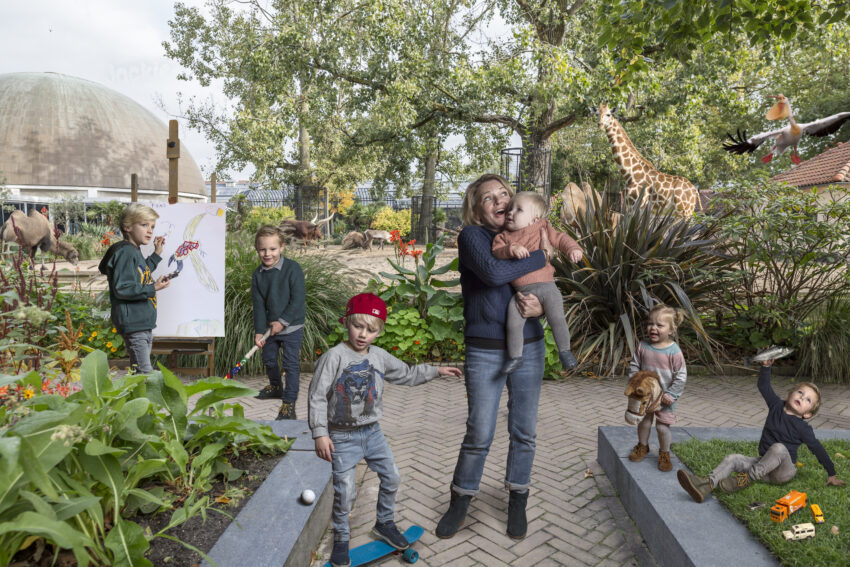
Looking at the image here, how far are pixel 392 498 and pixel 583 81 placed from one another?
10123 mm

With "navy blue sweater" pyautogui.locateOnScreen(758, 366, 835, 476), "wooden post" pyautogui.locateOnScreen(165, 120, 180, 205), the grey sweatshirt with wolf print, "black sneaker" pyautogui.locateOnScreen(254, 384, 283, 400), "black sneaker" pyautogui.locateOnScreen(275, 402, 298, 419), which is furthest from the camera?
"wooden post" pyautogui.locateOnScreen(165, 120, 180, 205)

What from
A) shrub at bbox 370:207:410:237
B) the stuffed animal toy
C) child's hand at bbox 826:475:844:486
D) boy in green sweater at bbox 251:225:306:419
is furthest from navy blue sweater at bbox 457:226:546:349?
shrub at bbox 370:207:410:237

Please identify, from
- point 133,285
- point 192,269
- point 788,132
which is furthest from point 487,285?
point 788,132

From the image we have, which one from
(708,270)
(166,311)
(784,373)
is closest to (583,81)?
(708,270)

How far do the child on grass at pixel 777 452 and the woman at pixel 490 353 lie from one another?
85 cm

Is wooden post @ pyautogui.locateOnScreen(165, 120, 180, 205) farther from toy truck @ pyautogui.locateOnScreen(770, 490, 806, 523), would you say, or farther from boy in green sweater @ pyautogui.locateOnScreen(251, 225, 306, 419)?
toy truck @ pyautogui.locateOnScreen(770, 490, 806, 523)

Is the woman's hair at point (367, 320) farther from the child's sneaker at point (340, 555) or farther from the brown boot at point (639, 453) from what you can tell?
the brown boot at point (639, 453)

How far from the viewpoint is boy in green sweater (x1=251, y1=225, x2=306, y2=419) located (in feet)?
14.7

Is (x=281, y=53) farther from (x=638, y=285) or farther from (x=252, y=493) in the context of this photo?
(x=252, y=493)

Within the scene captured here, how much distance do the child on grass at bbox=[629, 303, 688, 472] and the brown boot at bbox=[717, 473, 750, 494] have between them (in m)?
0.35

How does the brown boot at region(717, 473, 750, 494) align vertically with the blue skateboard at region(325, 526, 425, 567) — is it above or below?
above

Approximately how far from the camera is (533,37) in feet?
39.1

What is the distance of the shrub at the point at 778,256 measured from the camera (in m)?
5.79

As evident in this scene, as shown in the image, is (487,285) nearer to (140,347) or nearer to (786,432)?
(786,432)
